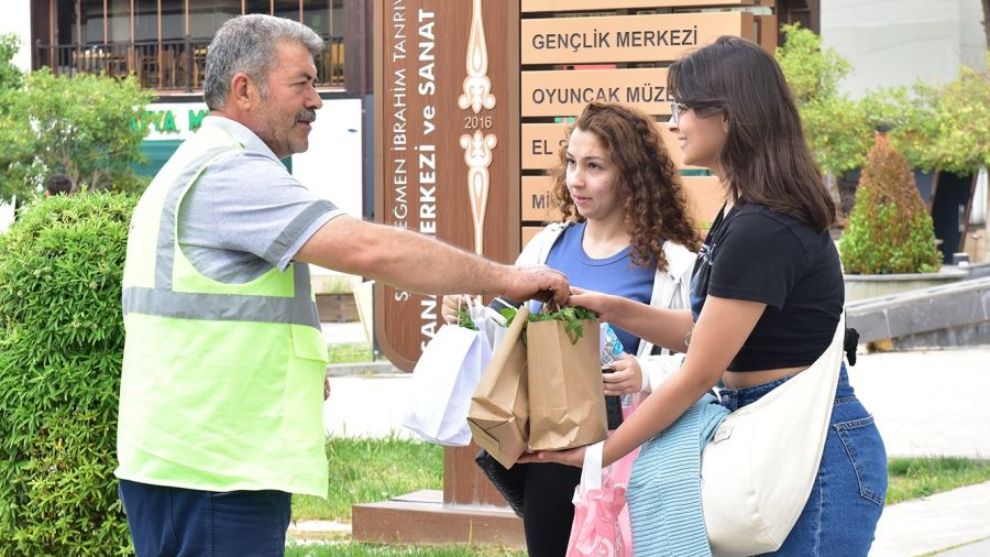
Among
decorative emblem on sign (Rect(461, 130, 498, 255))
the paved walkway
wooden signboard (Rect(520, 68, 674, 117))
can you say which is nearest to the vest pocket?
the paved walkway

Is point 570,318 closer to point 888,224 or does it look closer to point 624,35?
point 624,35

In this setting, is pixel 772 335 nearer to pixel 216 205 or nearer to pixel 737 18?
pixel 216 205

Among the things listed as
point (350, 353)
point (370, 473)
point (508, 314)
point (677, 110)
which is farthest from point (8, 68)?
point (677, 110)

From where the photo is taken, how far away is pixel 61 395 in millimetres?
5094

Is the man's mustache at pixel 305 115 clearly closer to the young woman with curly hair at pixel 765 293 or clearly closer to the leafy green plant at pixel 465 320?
the leafy green plant at pixel 465 320

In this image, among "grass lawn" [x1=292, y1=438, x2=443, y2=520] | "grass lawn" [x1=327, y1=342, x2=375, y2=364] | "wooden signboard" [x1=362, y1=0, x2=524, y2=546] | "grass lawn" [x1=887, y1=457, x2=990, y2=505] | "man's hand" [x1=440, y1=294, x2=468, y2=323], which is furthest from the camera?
"grass lawn" [x1=327, y1=342, x2=375, y2=364]

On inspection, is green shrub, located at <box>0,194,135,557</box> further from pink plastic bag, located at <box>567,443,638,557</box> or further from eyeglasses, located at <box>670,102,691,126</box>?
eyeglasses, located at <box>670,102,691,126</box>

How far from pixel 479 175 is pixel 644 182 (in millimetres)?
2856

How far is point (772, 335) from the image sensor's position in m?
3.02

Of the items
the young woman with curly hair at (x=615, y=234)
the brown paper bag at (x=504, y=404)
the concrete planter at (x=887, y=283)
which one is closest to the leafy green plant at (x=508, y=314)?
the brown paper bag at (x=504, y=404)

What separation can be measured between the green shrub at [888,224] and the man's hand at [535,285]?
15.6 meters

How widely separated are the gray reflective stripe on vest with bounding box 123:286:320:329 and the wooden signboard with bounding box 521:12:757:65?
375 centimetres

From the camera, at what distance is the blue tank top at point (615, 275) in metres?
4.11

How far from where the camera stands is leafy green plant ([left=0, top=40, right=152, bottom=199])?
2623 cm
